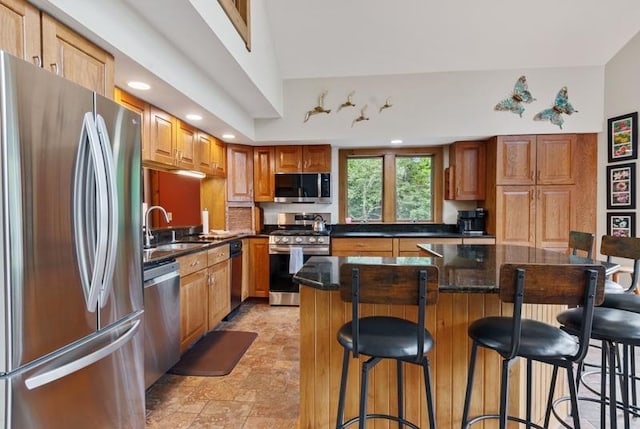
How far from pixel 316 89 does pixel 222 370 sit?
318cm

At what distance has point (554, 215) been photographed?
4.00 m

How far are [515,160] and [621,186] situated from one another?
41.7 inches

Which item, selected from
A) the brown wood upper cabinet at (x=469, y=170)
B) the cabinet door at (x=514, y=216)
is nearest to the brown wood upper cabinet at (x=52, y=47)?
the brown wood upper cabinet at (x=469, y=170)

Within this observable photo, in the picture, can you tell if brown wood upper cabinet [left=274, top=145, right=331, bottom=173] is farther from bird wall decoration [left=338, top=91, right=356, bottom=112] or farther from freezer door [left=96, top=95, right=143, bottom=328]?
freezer door [left=96, top=95, right=143, bottom=328]

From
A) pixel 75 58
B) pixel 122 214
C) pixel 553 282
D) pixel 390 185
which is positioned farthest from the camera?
pixel 390 185

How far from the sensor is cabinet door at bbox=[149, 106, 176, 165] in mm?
2803

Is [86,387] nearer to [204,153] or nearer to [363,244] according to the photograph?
[204,153]

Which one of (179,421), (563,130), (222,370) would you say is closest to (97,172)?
(179,421)

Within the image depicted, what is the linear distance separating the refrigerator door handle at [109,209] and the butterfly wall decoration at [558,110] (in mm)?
4242

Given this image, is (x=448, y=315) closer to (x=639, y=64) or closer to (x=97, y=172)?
(x=97, y=172)

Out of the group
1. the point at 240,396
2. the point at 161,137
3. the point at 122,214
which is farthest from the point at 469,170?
the point at 122,214

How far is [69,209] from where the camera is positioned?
4.04 feet

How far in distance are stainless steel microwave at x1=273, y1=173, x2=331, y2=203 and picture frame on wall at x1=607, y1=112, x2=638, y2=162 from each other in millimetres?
3173

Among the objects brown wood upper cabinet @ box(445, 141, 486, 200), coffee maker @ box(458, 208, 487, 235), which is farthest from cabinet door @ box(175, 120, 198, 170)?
coffee maker @ box(458, 208, 487, 235)
